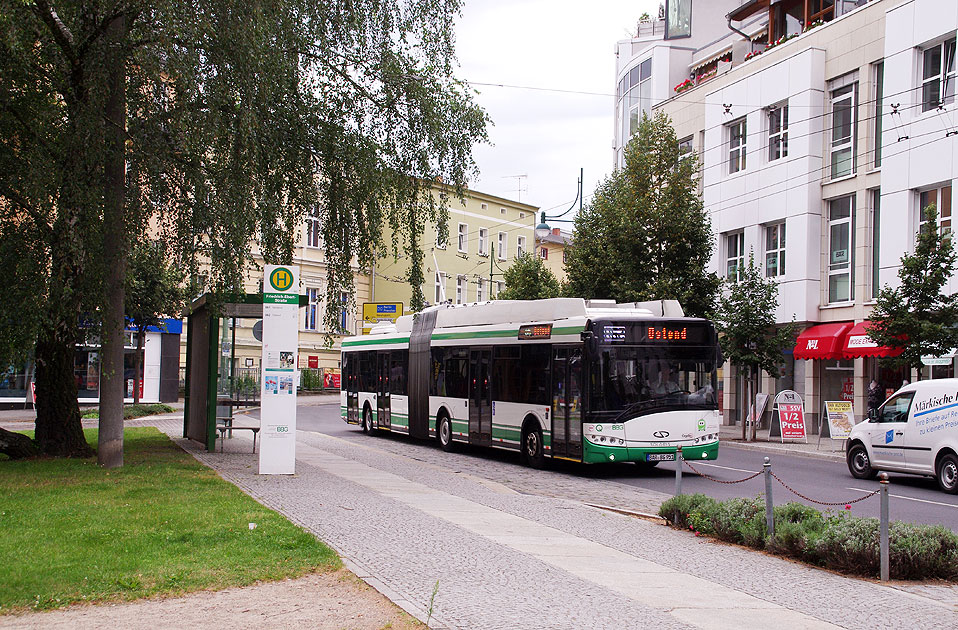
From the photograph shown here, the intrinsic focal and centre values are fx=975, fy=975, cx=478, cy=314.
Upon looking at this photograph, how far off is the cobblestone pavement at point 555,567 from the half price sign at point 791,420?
13.2 m

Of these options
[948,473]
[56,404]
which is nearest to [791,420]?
[948,473]

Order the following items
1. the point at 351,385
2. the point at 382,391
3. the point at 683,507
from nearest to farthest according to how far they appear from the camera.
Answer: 1. the point at 683,507
2. the point at 382,391
3. the point at 351,385

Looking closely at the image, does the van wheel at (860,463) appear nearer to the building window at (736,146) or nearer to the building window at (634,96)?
the building window at (736,146)

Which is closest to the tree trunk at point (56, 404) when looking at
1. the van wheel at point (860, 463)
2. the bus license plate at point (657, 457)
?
the bus license plate at point (657, 457)

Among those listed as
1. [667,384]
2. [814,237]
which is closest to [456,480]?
[667,384]

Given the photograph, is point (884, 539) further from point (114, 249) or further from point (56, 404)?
point (56, 404)

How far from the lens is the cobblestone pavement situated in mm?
7105

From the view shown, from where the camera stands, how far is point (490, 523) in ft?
37.2

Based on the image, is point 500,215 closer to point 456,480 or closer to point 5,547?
point 456,480

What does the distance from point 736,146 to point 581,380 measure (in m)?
22.2

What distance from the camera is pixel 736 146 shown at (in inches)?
1460

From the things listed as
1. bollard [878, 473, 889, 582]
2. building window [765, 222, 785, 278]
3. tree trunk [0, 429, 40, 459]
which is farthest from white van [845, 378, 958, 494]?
building window [765, 222, 785, 278]

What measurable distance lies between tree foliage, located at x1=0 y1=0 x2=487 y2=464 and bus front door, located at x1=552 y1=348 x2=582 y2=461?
338cm

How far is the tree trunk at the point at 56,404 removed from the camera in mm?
17688
